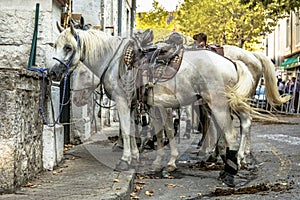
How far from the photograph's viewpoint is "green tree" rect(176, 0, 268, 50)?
126 ft

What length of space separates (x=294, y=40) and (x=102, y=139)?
112 ft

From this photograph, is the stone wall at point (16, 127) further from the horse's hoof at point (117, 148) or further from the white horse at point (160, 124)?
the horse's hoof at point (117, 148)

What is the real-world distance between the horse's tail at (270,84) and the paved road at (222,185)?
1.08 meters

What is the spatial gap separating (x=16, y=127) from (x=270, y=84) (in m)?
5.54

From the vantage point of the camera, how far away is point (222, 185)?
8281 millimetres

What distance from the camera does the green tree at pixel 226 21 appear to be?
38375mm

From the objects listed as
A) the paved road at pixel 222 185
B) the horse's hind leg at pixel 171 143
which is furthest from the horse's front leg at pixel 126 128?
the horse's hind leg at pixel 171 143

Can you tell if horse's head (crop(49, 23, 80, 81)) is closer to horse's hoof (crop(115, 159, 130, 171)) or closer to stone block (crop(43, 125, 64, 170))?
stone block (crop(43, 125, 64, 170))

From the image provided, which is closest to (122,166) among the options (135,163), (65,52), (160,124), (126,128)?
(126,128)

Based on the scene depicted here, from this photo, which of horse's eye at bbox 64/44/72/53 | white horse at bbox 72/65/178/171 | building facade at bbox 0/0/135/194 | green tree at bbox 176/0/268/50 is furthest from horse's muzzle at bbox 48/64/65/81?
green tree at bbox 176/0/268/50

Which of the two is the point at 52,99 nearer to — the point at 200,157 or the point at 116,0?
the point at 200,157

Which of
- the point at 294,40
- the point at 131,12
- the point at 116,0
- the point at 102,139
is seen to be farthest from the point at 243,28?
the point at 102,139

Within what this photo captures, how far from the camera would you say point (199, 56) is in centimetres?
887

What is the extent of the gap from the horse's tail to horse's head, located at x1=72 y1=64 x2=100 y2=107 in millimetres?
3188
